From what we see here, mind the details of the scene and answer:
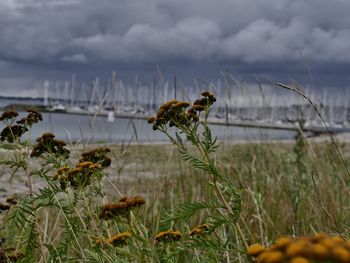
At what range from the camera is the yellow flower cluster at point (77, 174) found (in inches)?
84.6

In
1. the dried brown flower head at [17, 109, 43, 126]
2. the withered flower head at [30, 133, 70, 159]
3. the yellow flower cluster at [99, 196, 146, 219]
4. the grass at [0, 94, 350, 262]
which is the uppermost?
the dried brown flower head at [17, 109, 43, 126]

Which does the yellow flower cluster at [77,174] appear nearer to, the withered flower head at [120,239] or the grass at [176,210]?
the grass at [176,210]

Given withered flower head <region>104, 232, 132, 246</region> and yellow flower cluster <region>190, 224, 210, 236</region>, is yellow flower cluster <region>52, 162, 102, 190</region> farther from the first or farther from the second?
yellow flower cluster <region>190, 224, 210, 236</region>

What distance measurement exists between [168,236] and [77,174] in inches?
18.3

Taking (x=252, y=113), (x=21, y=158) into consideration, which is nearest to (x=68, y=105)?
(x=252, y=113)

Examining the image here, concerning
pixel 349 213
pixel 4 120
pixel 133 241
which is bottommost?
pixel 349 213

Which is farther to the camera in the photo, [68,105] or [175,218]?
[68,105]

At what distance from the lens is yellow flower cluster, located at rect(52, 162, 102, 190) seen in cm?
215

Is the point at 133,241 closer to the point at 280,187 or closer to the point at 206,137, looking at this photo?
the point at 206,137

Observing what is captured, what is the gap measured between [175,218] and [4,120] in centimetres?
119

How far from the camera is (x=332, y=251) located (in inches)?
31.1

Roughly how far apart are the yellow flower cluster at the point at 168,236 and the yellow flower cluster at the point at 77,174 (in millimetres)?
Answer: 389

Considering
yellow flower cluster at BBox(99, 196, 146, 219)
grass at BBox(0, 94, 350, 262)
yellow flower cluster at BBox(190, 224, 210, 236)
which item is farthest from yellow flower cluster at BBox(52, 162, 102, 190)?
yellow flower cluster at BBox(190, 224, 210, 236)

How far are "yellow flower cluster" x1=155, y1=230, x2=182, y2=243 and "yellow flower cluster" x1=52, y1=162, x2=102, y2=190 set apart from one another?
39 centimetres
